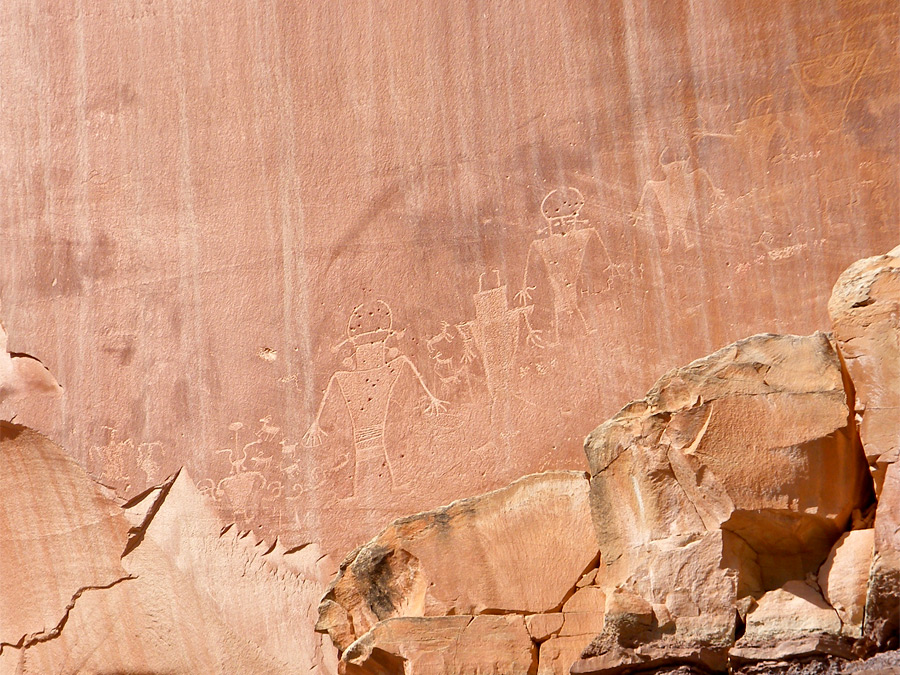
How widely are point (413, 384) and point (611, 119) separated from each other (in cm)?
147

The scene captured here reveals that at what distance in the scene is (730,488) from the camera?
12.6 ft

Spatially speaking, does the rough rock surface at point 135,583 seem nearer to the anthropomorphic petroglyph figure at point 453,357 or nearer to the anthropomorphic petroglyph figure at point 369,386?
the anthropomorphic petroglyph figure at point 369,386

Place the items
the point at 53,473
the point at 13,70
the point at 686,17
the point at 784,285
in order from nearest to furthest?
1. the point at 784,285
2. the point at 686,17
3. the point at 53,473
4. the point at 13,70

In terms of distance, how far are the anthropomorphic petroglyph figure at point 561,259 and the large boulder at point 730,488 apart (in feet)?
4.63

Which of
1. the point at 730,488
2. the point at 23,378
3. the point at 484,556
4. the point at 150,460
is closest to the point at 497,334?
the point at 484,556

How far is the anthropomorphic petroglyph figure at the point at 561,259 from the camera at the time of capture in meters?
5.44

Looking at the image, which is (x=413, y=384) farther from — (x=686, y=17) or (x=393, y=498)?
(x=686, y=17)

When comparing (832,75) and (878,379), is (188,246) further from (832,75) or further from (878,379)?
(878,379)

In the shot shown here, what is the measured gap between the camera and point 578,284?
5.45 meters

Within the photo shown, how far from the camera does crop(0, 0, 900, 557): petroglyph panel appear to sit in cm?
527

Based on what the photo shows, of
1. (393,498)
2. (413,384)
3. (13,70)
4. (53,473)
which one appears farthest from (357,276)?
(13,70)

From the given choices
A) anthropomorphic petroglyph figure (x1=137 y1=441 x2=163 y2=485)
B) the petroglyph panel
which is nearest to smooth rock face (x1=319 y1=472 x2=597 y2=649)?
the petroglyph panel

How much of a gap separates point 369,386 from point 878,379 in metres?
2.58

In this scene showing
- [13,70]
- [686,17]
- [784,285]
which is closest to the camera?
[784,285]
